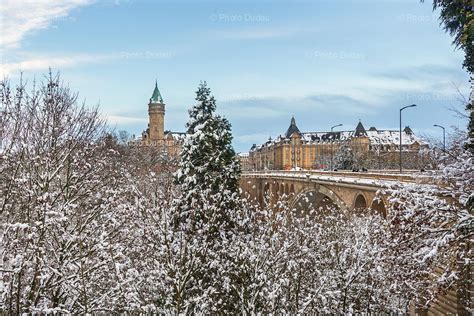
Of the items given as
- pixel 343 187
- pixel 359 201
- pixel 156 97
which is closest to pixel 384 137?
pixel 156 97

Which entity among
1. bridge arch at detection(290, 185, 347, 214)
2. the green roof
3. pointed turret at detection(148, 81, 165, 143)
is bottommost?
bridge arch at detection(290, 185, 347, 214)

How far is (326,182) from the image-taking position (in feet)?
128

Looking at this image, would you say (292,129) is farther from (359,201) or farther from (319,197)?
(359,201)

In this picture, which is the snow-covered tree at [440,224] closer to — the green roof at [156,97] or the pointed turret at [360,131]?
the pointed turret at [360,131]

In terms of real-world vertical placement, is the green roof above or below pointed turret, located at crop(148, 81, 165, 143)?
above

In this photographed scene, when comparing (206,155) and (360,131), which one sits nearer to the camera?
(206,155)

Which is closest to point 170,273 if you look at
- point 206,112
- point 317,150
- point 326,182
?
point 206,112

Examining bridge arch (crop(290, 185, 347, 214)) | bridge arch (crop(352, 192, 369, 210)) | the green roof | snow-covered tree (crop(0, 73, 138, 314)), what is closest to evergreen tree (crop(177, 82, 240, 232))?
snow-covered tree (crop(0, 73, 138, 314))

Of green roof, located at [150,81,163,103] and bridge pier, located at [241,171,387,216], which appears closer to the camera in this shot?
bridge pier, located at [241,171,387,216]

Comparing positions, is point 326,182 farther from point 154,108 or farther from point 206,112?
point 154,108

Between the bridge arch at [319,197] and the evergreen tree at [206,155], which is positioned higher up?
the evergreen tree at [206,155]

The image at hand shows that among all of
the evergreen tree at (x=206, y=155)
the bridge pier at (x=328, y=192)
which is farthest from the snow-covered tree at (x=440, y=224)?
the evergreen tree at (x=206, y=155)

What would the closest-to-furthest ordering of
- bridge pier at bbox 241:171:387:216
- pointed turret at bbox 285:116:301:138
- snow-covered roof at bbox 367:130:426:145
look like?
bridge pier at bbox 241:171:387:216 < snow-covered roof at bbox 367:130:426:145 < pointed turret at bbox 285:116:301:138

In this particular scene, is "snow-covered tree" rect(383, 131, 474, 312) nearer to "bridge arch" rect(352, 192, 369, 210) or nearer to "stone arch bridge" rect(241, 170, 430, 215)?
"stone arch bridge" rect(241, 170, 430, 215)
